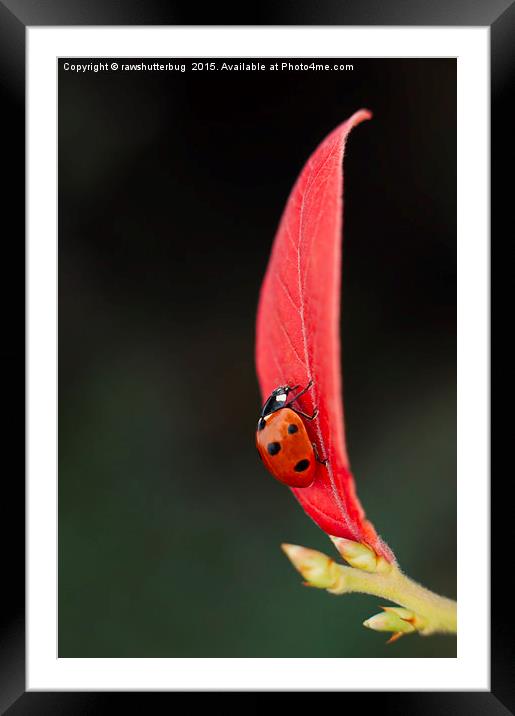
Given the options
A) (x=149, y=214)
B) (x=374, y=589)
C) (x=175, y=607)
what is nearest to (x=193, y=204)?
(x=149, y=214)

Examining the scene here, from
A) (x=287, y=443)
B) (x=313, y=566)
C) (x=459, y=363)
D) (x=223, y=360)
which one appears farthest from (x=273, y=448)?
(x=223, y=360)

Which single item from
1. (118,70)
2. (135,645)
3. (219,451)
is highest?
(118,70)

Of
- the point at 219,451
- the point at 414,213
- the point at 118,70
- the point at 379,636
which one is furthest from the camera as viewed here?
the point at 219,451

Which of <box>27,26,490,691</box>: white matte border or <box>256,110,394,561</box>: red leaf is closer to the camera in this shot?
<box>256,110,394,561</box>: red leaf

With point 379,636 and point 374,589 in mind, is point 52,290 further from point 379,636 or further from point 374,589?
point 379,636

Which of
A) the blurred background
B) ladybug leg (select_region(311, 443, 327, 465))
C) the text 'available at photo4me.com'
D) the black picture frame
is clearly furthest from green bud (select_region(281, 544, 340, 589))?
the blurred background

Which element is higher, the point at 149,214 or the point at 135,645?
the point at 149,214

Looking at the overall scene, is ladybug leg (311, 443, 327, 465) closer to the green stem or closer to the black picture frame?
the green stem
